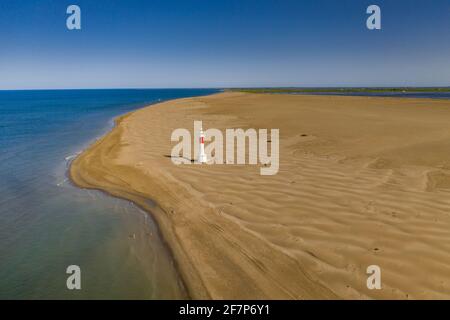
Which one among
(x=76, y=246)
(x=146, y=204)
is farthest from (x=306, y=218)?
(x=76, y=246)

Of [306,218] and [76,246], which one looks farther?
[306,218]

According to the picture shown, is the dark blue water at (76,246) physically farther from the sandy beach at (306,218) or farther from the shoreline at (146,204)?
the sandy beach at (306,218)

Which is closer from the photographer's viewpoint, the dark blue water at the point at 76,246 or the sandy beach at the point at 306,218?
the sandy beach at the point at 306,218

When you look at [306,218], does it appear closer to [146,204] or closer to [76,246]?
[146,204]

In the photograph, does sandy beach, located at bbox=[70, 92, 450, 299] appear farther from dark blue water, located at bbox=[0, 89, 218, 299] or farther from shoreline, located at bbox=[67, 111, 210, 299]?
dark blue water, located at bbox=[0, 89, 218, 299]

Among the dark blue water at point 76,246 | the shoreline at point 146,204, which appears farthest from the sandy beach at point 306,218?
the dark blue water at point 76,246

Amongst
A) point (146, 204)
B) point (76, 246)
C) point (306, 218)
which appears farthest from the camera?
point (146, 204)

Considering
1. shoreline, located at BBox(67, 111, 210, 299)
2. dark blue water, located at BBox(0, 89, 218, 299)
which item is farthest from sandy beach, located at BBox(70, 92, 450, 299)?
dark blue water, located at BBox(0, 89, 218, 299)
